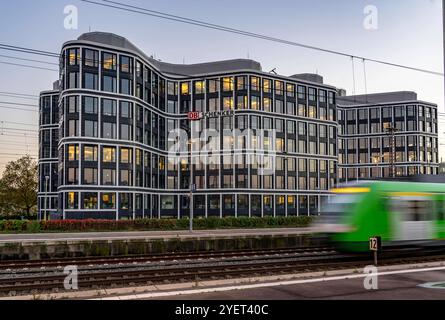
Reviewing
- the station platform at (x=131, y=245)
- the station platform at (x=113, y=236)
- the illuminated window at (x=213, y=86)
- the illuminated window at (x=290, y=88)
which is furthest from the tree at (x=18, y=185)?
the station platform at (x=131, y=245)

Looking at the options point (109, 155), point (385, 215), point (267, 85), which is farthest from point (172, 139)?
point (385, 215)

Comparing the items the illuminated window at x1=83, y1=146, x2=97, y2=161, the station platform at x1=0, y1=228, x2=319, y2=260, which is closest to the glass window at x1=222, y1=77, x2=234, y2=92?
the illuminated window at x1=83, y1=146, x2=97, y2=161

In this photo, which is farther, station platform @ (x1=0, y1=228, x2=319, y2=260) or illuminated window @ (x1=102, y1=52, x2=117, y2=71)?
illuminated window @ (x1=102, y1=52, x2=117, y2=71)

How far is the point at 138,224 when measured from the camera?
42531mm

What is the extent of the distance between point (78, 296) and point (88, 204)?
52032 millimetres

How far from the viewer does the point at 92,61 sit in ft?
207

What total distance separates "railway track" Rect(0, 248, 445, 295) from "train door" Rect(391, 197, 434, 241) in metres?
1.03

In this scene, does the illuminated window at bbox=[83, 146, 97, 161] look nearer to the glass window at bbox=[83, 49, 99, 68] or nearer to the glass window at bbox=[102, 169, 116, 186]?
the glass window at bbox=[102, 169, 116, 186]

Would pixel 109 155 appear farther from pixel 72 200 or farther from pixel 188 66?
pixel 188 66

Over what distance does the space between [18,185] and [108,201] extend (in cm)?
3280

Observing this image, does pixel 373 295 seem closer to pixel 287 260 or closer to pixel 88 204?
pixel 287 260

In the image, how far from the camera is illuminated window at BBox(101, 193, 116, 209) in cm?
6344

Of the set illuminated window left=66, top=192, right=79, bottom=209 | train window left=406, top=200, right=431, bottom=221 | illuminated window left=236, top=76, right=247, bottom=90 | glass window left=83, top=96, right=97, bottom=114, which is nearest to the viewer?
train window left=406, top=200, right=431, bottom=221
